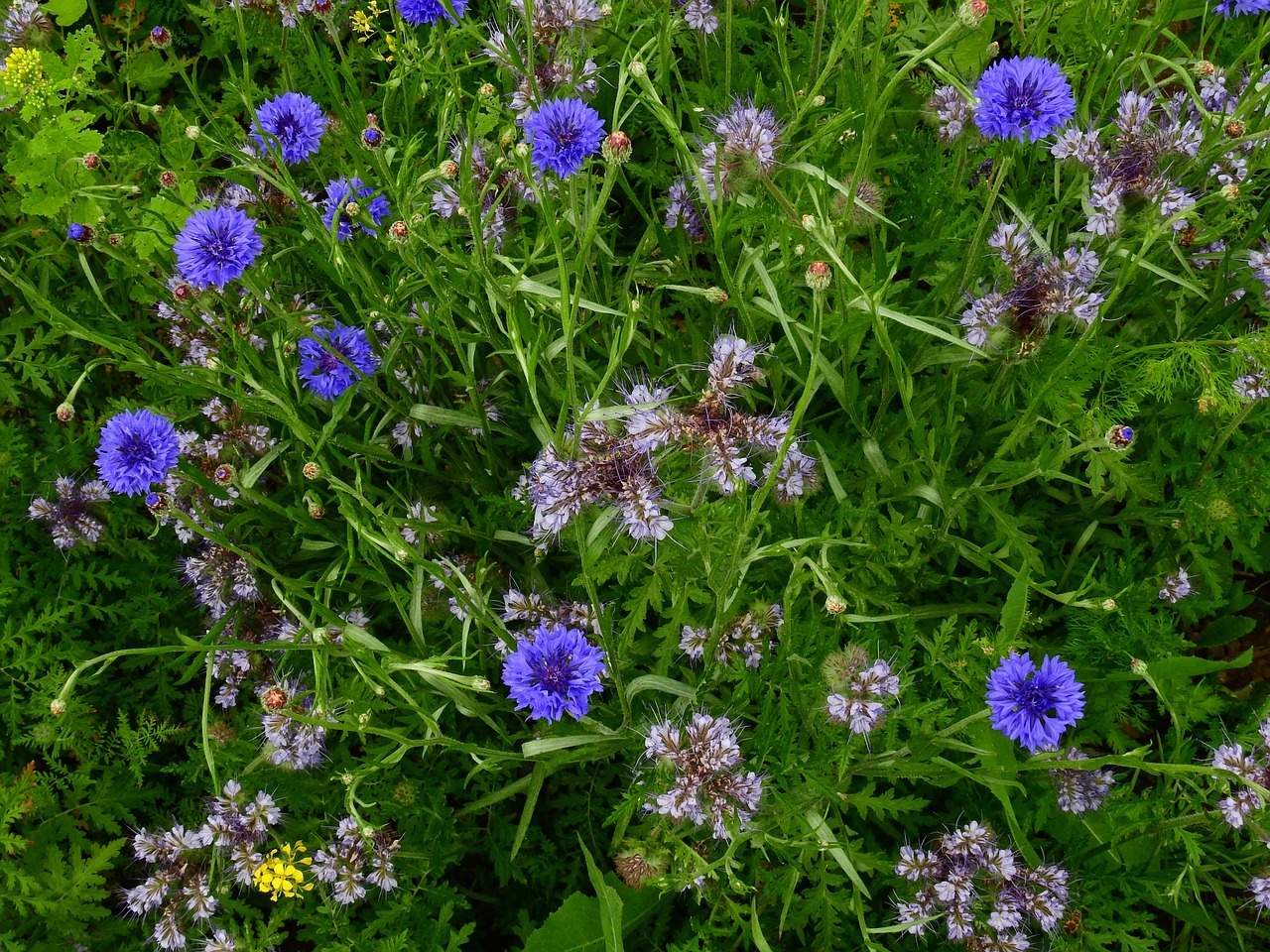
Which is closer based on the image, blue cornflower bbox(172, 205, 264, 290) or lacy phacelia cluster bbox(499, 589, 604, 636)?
blue cornflower bbox(172, 205, 264, 290)

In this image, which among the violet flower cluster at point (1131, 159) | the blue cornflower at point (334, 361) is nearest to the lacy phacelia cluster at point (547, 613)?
the blue cornflower at point (334, 361)

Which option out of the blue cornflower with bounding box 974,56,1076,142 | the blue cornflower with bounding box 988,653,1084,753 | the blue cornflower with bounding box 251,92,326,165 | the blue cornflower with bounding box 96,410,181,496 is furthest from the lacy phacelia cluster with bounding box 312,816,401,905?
the blue cornflower with bounding box 974,56,1076,142

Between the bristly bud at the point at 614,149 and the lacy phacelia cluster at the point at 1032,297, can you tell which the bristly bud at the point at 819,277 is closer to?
the bristly bud at the point at 614,149

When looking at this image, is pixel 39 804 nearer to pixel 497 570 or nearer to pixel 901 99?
pixel 497 570

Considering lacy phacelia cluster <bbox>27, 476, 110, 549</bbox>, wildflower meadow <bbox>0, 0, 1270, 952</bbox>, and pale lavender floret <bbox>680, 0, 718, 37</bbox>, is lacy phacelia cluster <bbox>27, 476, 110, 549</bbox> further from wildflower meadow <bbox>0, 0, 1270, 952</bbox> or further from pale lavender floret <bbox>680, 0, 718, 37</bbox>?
pale lavender floret <bbox>680, 0, 718, 37</bbox>

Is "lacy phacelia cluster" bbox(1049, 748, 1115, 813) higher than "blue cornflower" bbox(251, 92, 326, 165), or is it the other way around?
"blue cornflower" bbox(251, 92, 326, 165)

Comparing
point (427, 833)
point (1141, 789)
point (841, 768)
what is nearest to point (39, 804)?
point (427, 833)

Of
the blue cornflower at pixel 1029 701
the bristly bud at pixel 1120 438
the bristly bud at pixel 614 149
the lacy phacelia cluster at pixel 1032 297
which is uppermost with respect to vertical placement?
the lacy phacelia cluster at pixel 1032 297
